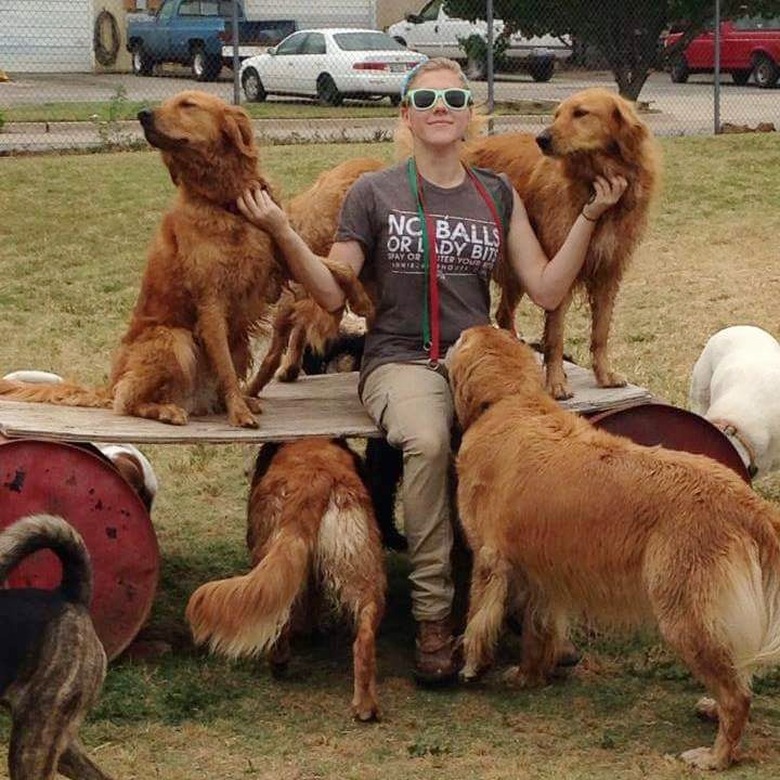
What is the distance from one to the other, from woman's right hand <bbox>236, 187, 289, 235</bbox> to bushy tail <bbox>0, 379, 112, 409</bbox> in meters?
0.94

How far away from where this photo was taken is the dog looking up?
Answer: 4066 millimetres

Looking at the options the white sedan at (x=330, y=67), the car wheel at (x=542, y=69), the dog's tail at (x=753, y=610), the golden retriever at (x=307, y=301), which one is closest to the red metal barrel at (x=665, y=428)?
the dog's tail at (x=753, y=610)

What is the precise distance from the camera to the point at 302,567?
17.1 ft

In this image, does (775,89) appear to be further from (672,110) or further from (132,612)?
(132,612)

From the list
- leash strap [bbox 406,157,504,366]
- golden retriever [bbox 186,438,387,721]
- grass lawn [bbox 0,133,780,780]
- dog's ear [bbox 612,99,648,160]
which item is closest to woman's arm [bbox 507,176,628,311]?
dog's ear [bbox 612,99,648,160]

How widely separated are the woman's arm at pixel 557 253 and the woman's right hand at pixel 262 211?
36.5 inches

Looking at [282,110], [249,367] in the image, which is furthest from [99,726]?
[282,110]

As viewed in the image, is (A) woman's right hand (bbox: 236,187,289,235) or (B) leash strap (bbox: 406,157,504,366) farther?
(B) leash strap (bbox: 406,157,504,366)

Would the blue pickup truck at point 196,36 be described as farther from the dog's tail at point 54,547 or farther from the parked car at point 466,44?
the dog's tail at point 54,547

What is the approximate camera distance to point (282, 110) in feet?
66.3

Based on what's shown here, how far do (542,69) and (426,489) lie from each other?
59.9 feet

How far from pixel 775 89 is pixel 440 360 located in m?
21.6

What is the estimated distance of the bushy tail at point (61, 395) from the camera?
6078 mm

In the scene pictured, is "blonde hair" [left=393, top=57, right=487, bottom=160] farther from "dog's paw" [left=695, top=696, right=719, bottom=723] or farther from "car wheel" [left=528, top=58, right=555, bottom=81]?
"car wheel" [left=528, top=58, right=555, bottom=81]
